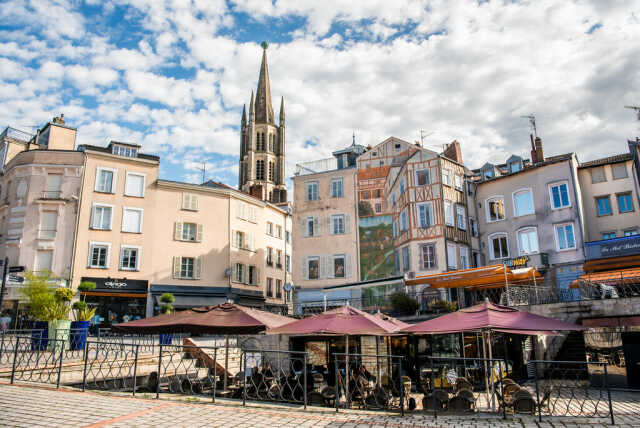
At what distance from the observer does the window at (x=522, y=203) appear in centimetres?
2633

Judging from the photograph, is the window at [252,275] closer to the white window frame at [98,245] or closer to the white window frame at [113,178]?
the white window frame at [98,245]

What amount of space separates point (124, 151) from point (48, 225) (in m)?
6.75

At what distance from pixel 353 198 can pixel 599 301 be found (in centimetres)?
1671

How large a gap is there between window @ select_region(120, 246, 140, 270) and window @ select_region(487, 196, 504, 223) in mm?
21600

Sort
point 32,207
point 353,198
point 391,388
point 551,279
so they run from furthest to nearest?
point 353,198 < point 32,207 < point 551,279 < point 391,388

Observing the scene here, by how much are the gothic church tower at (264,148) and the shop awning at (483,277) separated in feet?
186

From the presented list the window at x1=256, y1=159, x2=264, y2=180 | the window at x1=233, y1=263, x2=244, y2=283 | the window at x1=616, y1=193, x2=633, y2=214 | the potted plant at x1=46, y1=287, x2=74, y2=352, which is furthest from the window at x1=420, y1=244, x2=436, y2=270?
the window at x1=256, y1=159, x2=264, y2=180

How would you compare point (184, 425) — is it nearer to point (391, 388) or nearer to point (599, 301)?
point (391, 388)

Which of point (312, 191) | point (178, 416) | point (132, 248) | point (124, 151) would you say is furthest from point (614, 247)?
point (124, 151)

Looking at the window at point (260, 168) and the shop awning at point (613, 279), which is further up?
the window at point (260, 168)

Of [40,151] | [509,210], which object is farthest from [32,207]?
[509,210]

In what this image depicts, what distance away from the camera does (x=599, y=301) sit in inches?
639

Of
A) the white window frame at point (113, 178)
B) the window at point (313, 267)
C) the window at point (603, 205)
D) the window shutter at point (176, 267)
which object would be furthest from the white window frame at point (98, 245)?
the window at point (603, 205)

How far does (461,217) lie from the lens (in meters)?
27.5
